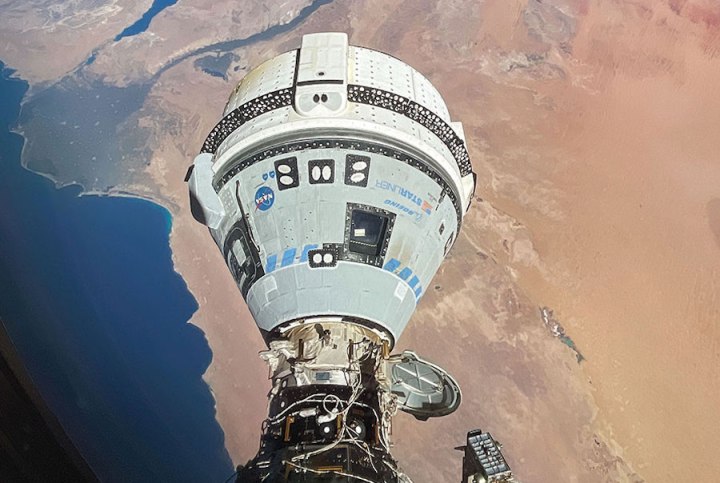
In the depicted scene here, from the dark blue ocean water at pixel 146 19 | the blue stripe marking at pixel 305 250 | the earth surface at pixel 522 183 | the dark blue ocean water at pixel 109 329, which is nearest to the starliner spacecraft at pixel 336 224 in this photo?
the blue stripe marking at pixel 305 250

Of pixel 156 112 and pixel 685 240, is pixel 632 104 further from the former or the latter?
pixel 156 112

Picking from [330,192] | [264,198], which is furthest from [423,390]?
[264,198]

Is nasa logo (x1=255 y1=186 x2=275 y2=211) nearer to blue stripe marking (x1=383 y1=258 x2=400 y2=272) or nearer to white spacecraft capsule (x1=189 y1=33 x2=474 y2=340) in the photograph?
white spacecraft capsule (x1=189 y1=33 x2=474 y2=340)

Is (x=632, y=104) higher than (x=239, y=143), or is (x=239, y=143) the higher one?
(x=239, y=143)

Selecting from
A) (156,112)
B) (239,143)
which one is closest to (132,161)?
(156,112)

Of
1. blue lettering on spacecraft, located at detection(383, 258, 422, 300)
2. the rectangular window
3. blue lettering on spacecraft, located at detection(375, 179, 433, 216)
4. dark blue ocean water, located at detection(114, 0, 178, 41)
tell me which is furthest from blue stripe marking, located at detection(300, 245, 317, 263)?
dark blue ocean water, located at detection(114, 0, 178, 41)

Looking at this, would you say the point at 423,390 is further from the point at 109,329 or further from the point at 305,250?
the point at 109,329
